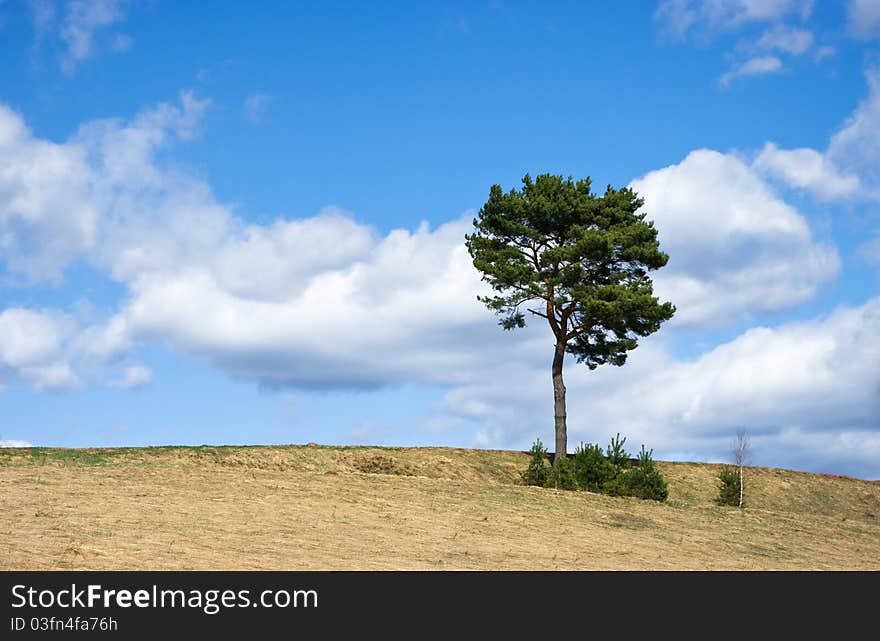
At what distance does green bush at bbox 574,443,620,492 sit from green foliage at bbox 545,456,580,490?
16 cm

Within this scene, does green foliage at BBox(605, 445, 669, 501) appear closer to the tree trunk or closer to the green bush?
the green bush

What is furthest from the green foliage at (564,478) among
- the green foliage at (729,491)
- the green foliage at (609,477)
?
the green foliage at (729,491)

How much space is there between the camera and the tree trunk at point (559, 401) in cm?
3888

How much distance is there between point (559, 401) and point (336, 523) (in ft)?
65.1

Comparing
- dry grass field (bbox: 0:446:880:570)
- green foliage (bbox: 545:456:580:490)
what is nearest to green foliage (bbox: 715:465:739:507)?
dry grass field (bbox: 0:446:880:570)

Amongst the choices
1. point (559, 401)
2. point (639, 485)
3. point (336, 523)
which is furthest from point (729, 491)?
point (336, 523)

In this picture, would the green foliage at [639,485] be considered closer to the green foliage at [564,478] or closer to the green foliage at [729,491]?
the green foliage at [564,478]

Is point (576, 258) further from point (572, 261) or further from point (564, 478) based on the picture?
point (564, 478)

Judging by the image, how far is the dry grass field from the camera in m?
16.9

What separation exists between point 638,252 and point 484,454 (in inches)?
435
